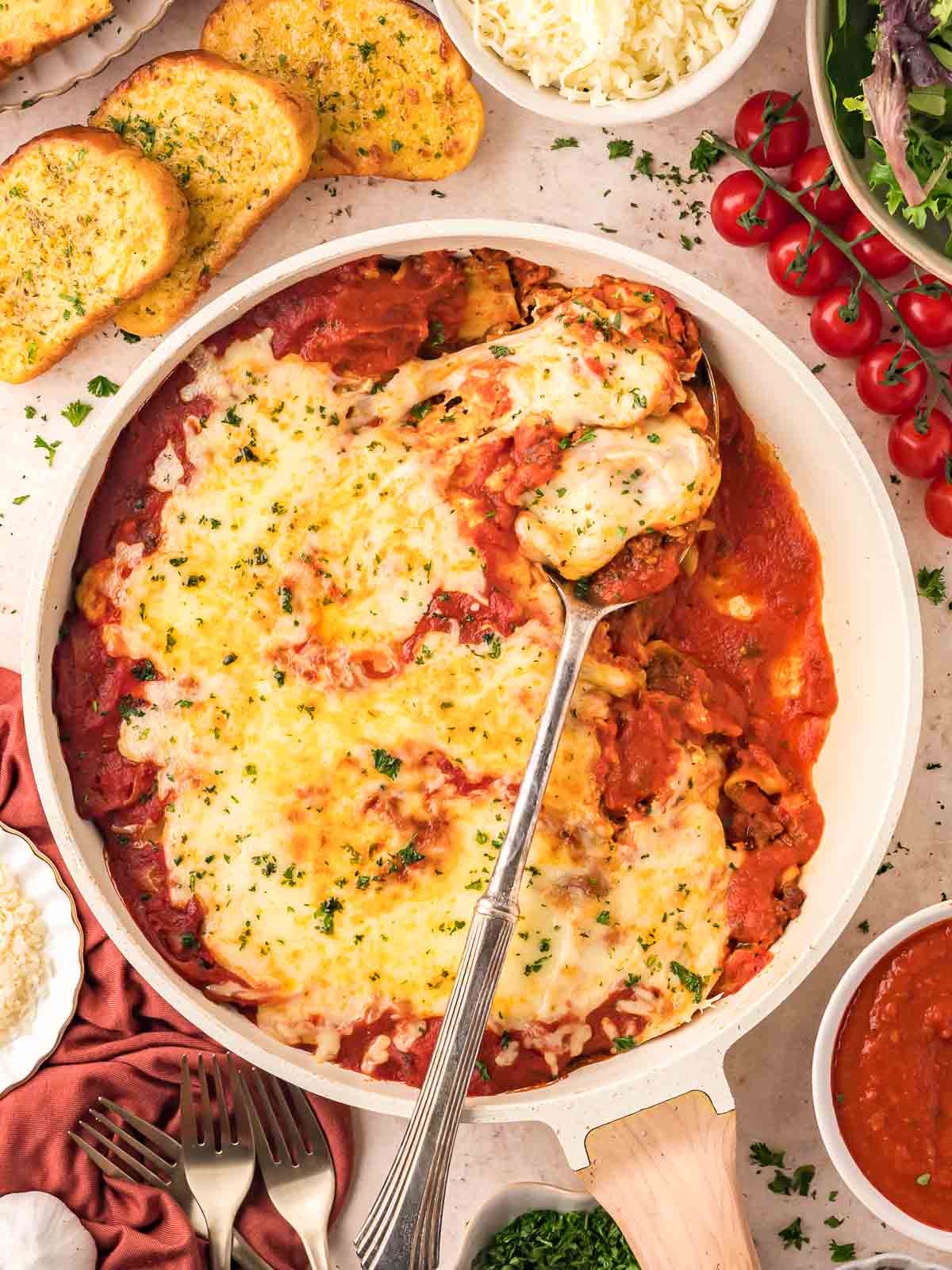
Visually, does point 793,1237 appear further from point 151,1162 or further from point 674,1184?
point 151,1162

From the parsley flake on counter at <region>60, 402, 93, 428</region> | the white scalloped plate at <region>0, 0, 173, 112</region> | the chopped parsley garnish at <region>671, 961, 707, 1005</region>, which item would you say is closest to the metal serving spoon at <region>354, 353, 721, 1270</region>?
the chopped parsley garnish at <region>671, 961, 707, 1005</region>

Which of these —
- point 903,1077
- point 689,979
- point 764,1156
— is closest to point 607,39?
point 689,979

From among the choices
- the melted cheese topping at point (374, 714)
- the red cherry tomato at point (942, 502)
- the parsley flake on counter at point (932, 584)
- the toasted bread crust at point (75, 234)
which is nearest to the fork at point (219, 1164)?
the melted cheese topping at point (374, 714)

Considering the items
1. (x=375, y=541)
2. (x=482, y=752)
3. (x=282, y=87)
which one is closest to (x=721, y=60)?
(x=282, y=87)

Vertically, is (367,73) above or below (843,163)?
above

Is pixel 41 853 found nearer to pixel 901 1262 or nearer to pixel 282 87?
pixel 282 87

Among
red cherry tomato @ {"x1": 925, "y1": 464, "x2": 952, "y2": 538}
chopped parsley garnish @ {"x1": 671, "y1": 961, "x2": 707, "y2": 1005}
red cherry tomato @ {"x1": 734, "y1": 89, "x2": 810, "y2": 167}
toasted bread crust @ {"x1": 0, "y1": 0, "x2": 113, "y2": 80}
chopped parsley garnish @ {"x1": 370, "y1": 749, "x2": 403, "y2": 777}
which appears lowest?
chopped parsley garnish @ {"x1": 671, "y1": 961, "x2": 707, "y2": 1005}

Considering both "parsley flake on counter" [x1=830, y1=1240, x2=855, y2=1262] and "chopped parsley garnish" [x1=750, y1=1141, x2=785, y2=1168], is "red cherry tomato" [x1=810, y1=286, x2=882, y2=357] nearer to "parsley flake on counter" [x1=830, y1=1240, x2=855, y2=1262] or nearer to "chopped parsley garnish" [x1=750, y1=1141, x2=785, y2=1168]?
"chopped parsley garnish" [x1=750, y1=1141, x2=785, y2=1168]
